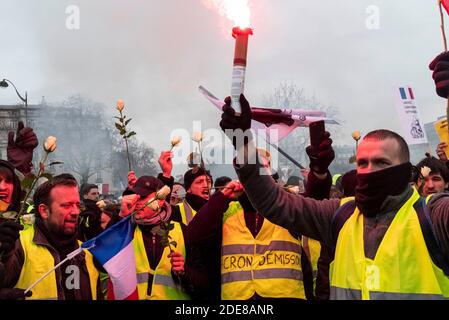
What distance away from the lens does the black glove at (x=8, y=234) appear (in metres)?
2.75

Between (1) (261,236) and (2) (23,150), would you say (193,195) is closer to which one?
(1) (261,236)

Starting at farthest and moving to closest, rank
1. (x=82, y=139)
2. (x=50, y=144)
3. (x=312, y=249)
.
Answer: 1. (x=82, y=139)
2. (x=312, y=249)
3. (x=50, y=144)

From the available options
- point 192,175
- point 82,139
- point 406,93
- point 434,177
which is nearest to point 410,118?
point 406,93

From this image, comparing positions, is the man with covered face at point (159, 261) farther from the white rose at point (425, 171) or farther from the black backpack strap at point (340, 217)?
the white rose at point (425, 171)

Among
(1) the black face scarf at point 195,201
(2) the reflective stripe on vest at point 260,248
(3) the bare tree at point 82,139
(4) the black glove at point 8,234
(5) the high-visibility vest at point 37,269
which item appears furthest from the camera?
(3) the bare tree at point 82,139

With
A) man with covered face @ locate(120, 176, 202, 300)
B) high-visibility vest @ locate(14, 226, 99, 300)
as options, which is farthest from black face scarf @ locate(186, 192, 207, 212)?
high-visibility vest @ locate(14, 226, 99, 300)

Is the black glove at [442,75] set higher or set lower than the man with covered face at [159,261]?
higher

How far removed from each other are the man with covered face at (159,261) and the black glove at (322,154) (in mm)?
1163

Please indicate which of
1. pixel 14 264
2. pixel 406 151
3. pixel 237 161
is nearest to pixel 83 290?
pixel 14 264

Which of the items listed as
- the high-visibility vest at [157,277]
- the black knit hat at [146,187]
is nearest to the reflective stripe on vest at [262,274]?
the high-visibility vest at [157,277]

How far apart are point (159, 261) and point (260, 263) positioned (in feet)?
2.58

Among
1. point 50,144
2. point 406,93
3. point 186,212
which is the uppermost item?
point 406,93

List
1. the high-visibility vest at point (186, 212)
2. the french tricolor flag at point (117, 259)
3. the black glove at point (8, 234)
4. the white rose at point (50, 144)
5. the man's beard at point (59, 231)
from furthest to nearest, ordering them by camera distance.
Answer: the high-visibility vest at point (186, 212) → the french tricolor flag at point (117, 259) → the man's beard at point (59, 231) → the white rose at point (50, 144) → the black glove at point (8, 234)

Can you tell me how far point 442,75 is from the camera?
97.8 inches
